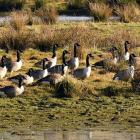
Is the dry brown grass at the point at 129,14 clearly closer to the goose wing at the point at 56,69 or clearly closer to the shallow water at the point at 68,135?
the goose wing at the point at 56,69

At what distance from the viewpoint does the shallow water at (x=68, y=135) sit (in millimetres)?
14383

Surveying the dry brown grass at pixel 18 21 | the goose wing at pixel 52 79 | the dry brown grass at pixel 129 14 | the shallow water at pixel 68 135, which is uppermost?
the shallow water at pixel 68 135

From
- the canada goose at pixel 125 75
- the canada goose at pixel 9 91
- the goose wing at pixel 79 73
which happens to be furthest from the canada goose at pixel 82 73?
the canada goose at pixel 9 91

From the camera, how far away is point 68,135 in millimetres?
14750

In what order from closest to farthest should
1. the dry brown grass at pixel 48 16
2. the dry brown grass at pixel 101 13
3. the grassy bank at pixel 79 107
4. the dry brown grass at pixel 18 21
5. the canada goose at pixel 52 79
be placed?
the grassy bank at pixel 79 107 → the canada goose at pixel 52 79 → the dry brown grass at pixel 18 21 → the dry brown grass at pixel 48 16 → the dry brown grass at pixel 101 13

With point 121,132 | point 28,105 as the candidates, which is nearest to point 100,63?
point 28,105

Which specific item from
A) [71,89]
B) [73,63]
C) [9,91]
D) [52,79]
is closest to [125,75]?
[52,79]

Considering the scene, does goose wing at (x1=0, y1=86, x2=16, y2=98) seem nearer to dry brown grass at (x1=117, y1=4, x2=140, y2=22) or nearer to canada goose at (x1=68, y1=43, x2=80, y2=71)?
canada goose at (x1=68, y1=43, x2=80, y2=71)

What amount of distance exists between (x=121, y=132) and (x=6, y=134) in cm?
250

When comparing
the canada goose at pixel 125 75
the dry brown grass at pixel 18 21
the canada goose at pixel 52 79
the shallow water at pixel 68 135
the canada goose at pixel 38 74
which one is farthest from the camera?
the dry brown grass at pixel 18 21

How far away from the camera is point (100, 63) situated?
22.1 meters

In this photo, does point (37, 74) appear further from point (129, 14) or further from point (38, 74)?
point (129, 14)

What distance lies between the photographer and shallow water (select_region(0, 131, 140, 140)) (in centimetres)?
1438

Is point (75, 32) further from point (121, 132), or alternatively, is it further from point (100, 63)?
point (121, 132)
